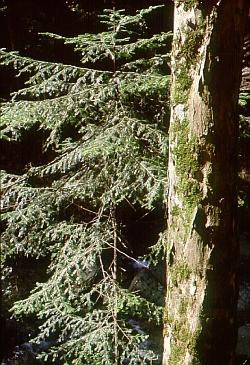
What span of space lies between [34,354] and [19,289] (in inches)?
47.1

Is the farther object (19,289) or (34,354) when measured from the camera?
(19,289)

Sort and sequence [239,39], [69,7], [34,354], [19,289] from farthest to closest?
[69,7]
[19,289]
[34,354]
[239,39]

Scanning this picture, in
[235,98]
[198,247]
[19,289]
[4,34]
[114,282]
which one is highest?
[4,34]

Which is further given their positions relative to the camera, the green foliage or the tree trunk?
the green foliage

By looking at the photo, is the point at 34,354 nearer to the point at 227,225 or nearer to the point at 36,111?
the point at 36,111

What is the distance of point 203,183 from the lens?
9.19ft

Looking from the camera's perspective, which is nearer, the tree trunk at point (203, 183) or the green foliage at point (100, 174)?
the tree trunk at point (203, 183)

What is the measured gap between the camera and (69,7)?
7844 millimetres

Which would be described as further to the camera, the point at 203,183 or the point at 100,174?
the point at 100,174

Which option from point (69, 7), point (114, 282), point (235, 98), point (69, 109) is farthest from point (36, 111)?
point (69, 7)

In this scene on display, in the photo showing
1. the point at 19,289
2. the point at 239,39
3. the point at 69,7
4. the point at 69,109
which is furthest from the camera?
the point at 69,7

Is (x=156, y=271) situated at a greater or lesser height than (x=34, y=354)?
greater

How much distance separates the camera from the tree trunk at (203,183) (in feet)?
8.59

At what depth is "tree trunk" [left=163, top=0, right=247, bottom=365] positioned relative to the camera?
262cm
